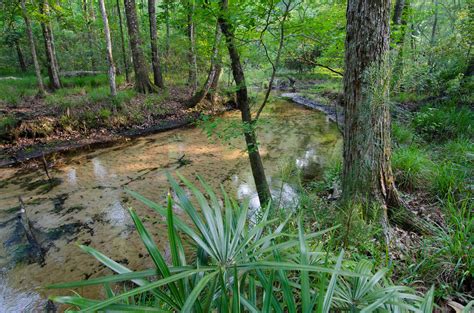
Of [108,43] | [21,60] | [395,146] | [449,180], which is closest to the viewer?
[449,180]

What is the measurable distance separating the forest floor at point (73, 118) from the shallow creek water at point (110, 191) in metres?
0.70

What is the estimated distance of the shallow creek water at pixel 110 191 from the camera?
311 cm

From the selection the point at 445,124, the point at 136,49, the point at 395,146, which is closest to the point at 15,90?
the point at 136,49

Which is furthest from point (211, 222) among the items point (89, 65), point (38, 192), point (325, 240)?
point (89, 65)

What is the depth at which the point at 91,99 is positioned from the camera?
8.34 m

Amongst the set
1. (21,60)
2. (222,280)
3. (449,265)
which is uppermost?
(21,60)

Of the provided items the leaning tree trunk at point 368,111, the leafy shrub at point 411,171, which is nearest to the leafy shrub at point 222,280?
the leaning tree trunk at point 368,111

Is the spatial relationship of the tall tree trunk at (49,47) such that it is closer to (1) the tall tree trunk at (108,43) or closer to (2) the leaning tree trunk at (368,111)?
(1) the tall tree trunk at (108,43)

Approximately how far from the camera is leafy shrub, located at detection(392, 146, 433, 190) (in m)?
3.45

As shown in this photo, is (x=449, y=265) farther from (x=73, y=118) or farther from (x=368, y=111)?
(x=73, y=118)

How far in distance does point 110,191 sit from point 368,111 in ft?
15.3

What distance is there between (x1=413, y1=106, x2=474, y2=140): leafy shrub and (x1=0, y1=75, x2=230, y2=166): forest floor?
7.28m

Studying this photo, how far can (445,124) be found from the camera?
17.7 feet

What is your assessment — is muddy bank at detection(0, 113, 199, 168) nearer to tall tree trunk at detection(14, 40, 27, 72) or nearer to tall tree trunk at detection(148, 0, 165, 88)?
tall tree trunk at detection(148, 0, 165, 88)
